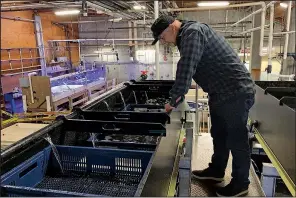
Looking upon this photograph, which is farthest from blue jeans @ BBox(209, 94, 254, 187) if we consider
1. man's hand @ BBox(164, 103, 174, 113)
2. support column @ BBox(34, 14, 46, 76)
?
support column @ BBox(34, 14, 46, 76)

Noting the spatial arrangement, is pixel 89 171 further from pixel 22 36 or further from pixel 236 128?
pixel 22 36

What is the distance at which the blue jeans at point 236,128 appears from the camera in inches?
A: 64.1

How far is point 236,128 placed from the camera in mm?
1655

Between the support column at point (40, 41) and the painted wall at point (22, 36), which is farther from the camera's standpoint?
the support column at point (40, 41)

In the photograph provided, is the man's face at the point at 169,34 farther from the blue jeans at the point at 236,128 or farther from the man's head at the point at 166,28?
the blue jeans at the point at 236,128

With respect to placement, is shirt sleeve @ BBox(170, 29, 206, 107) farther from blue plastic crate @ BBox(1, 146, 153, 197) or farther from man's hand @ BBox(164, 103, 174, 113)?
blue plastic crate @ BBox(1, 146, 153, 197)

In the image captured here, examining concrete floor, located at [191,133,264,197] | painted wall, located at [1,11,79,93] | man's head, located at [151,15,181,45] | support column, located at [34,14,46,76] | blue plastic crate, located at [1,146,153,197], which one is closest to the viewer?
blue plastic crate, located at [1,146,153,197]

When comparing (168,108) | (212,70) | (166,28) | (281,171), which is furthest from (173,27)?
(281,171)

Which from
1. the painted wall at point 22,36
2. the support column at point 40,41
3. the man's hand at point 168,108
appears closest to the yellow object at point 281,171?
the man's hand at point 168,108

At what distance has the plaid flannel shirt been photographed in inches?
57.8

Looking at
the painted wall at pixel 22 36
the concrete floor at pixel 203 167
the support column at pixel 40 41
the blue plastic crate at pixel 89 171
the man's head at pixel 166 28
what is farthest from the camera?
→ the support column at pixel 40 41

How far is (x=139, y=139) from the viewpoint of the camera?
2.20 m

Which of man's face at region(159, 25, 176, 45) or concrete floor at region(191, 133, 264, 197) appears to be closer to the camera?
man's face at region(159, 25, 176, 45)

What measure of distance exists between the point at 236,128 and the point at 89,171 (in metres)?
1.00
